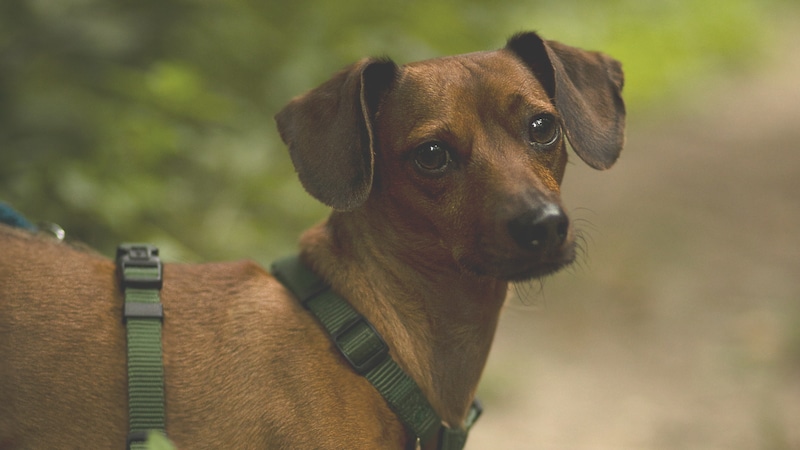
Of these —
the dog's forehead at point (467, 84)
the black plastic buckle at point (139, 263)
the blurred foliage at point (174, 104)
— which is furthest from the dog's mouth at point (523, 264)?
the blurred foliage at point (174, 104)

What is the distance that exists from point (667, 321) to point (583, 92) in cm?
405

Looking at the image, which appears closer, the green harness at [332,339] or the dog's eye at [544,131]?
the green harness at [332,339]

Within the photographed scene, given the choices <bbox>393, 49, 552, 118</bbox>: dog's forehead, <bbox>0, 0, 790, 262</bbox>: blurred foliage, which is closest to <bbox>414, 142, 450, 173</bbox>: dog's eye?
<bbox>393, 49, 552, 118</bbox>: dog's forehead

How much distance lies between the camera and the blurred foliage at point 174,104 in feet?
17.4

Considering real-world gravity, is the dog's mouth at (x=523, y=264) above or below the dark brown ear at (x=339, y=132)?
below

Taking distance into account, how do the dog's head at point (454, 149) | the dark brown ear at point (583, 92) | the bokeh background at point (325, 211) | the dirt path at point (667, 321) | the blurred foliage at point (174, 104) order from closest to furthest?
1. the dog's head at point (454, 149)
2. the dark brown ear at point (583, 92)
3. the blurred foliage at point (174, 104)
4. the bokeh background at point (325, 211)
5. the dirt path at point (667, 321)

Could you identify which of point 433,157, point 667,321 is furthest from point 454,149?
point 667,321

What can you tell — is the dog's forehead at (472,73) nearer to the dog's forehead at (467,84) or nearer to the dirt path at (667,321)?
the dog's forehead at (467,84)

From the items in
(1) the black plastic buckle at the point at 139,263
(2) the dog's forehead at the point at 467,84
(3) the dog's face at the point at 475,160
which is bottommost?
(1) the black plastic buckle at the point at 139,263

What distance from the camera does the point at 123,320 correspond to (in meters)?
3.50

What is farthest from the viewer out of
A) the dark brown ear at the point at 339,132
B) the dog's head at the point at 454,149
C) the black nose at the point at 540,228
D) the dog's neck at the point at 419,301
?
the dog's neck at the point at 419,301

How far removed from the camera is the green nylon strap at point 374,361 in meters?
3.51

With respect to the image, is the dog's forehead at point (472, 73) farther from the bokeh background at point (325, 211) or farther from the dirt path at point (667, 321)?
the dirt path at point (667, 321)

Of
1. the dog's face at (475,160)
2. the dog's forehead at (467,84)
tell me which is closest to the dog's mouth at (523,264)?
the dog's face at (475,160)
